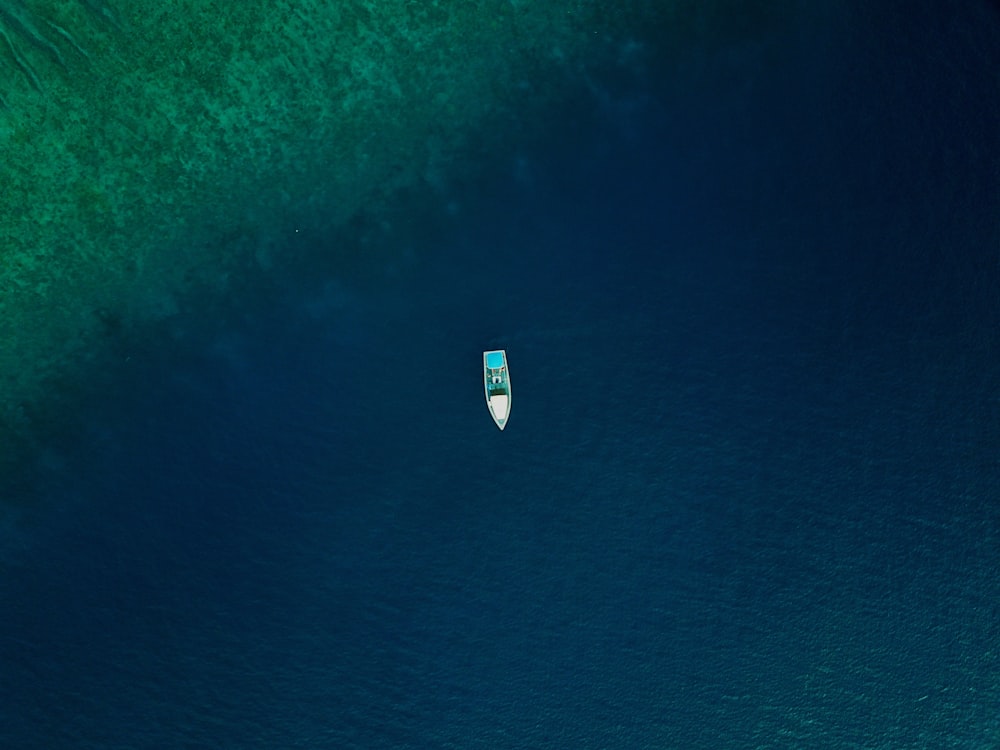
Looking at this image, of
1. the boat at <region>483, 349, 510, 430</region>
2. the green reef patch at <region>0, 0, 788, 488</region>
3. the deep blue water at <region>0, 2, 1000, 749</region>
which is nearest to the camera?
the green reef patch at <region>0, 0, 788, 488</region>

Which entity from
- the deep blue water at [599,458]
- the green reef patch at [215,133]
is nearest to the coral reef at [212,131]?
the green reef patch at [215,133]

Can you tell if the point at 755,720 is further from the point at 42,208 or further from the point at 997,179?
the point at 42,208

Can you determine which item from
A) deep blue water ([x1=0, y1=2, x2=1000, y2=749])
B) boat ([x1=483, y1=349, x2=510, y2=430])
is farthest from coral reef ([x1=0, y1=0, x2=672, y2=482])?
boat ([x1=483, y1=349, x2=510, y2=430])

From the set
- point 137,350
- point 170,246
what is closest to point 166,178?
point 170,246

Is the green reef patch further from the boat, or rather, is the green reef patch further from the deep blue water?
the boat

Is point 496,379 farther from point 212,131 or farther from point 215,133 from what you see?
point 212,131
